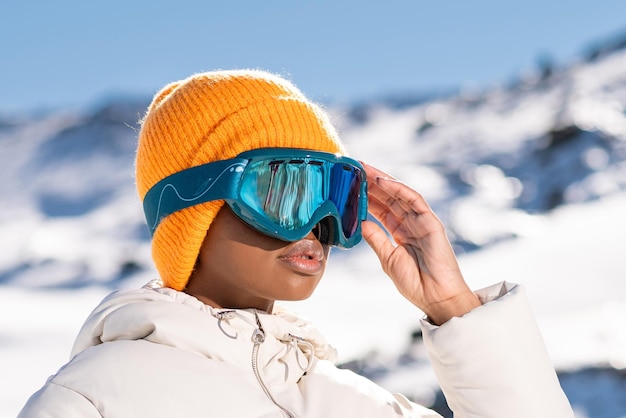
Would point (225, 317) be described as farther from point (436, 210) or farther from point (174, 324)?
point (436, 210)

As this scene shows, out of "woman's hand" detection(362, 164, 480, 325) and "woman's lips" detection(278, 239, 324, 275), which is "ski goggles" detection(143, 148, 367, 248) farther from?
"woman's hand" detection(362, 164, 480, 325)

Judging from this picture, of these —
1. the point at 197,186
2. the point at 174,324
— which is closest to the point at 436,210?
the point at 197,186

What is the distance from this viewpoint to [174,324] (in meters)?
1.90

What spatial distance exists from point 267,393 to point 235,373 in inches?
3.7

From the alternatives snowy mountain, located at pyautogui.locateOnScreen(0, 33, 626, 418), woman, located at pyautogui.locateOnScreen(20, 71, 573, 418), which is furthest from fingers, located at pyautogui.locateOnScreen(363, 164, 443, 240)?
snowy mountain, located at pyautogui.locateOnScreen(0, 33, 626, 418)

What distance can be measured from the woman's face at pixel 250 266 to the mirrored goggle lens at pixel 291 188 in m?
0.07

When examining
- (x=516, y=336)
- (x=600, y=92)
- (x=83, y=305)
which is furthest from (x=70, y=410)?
(x=600, y=92)

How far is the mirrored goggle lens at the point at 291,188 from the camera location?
2.11 metres

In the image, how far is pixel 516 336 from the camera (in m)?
2.16

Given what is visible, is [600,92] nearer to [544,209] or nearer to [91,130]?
[544,209]

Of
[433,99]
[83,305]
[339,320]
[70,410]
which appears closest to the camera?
[70,410]

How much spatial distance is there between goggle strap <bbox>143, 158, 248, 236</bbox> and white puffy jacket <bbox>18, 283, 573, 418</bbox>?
0.24 m

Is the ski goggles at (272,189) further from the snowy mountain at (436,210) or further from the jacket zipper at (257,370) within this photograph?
the snowy mountain at (436,210)

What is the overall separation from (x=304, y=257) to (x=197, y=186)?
328 mm
